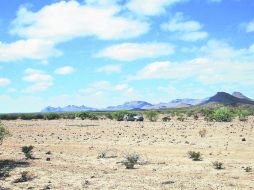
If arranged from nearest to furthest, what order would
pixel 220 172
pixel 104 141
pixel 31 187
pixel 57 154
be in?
pixel 31 187 < pixel 220 172 < pixel 57 154 < pixel 104 141

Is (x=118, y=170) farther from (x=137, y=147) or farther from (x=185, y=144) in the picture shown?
(x=185, y=144)

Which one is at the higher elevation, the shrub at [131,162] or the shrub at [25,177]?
the shrub at [131,162]

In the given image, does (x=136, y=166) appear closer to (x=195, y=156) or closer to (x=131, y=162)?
(x=131, y=162)

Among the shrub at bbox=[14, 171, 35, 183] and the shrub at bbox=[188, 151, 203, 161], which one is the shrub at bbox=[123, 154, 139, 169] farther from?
the shrub at bbox=[14, 171, 35, 183]

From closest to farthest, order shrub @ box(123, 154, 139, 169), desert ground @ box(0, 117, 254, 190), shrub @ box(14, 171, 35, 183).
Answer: desert ground @ box(0, 117, 254, 190) < shrub @ box(14, 171, 35, 183) < shrub @ box(123, 154, 139, 169)

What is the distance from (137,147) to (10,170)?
560 inches

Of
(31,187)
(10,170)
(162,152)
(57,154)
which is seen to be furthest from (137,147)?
(31,187)

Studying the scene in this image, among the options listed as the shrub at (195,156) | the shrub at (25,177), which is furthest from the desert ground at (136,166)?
the shrub at (195,156)

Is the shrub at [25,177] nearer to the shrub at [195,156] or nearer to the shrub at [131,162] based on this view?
the shrub at [131,162]

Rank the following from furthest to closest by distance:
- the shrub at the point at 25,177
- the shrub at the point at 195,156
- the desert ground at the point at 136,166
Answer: the shrub at the point at 195,156, the shrub at the point at 25,177, the desert ground at the point at 136,166

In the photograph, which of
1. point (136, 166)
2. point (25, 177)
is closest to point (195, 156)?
point (136, 166)

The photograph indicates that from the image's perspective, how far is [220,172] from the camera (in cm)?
2491

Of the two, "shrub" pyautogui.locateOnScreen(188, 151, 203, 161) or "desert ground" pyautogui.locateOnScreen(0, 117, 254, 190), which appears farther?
"shrub" pyautogui.locateOnScreen(188, 151, 203, 161)

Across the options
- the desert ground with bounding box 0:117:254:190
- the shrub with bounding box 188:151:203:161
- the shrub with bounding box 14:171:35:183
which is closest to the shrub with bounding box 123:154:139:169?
the desert ground with bounding box 0:117:254:190
